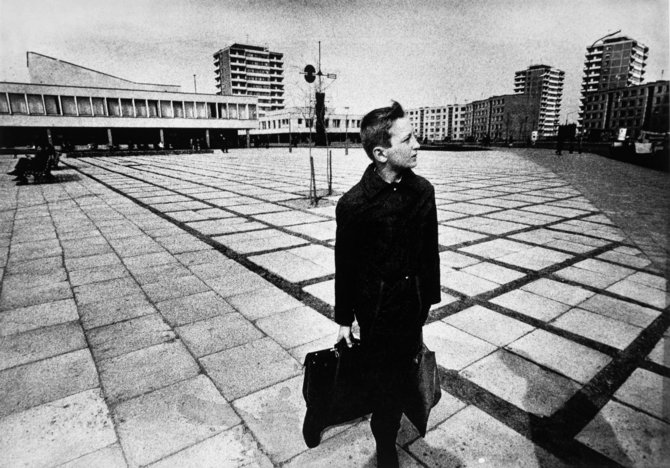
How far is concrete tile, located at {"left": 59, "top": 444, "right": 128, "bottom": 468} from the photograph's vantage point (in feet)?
6.70

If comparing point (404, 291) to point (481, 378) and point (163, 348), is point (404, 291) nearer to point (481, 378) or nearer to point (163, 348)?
point (481, 378)

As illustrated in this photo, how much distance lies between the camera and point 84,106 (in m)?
45.4

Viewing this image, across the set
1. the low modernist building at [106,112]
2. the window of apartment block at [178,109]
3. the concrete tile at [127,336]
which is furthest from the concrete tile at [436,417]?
the window of apartment block at [178,109]

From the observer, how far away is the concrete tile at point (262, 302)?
151 inches

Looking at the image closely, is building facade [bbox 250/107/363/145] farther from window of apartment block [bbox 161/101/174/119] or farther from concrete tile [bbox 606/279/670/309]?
concrete tile [bbox 606/279/670/309]

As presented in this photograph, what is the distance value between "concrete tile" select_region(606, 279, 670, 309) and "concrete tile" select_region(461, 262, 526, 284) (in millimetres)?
979

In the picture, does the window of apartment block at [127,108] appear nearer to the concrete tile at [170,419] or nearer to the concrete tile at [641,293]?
the concrete tile at [170,419]

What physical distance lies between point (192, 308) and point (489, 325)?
2.91 meters

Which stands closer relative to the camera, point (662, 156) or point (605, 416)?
point (605, 416)

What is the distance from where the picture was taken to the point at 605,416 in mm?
2361

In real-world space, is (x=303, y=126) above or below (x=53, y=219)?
above

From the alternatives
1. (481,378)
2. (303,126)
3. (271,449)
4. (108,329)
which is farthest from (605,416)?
(303,126)

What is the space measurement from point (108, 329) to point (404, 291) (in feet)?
9.88

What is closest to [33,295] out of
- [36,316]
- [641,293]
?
[36,316]
